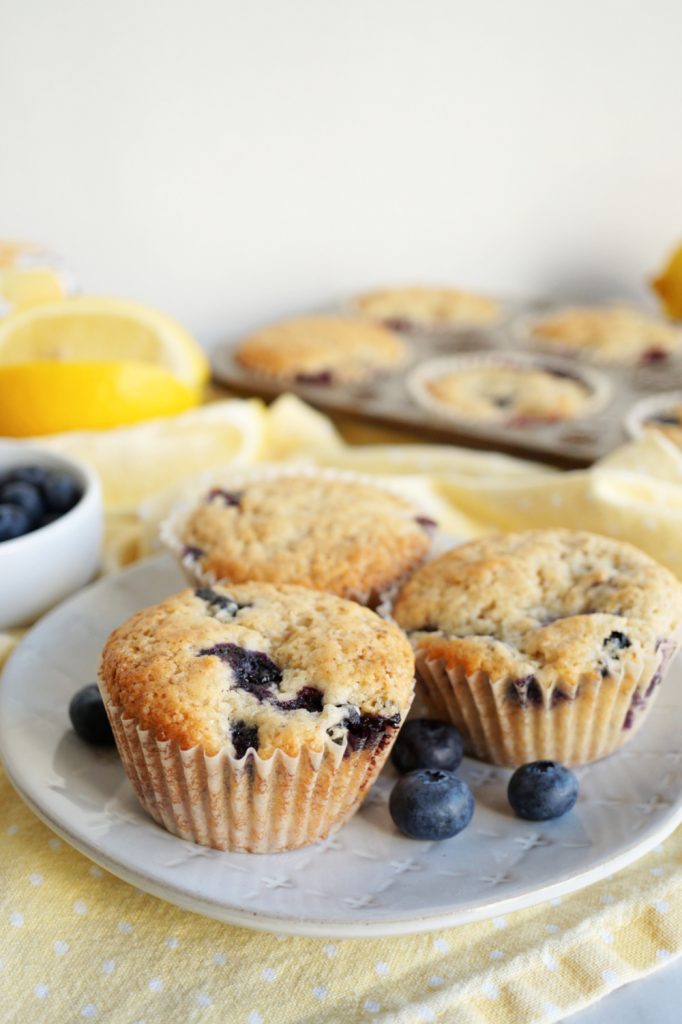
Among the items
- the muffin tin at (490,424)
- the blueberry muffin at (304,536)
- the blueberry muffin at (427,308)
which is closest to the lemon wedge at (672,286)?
the muffin tin at (490,424)

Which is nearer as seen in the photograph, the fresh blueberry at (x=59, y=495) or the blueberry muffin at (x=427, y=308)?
the fresh blueberry at (x=59, y=495)

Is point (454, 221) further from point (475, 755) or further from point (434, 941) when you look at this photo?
point (434, 941)

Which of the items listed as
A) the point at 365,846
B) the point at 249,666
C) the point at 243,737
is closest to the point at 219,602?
the point at 249,666

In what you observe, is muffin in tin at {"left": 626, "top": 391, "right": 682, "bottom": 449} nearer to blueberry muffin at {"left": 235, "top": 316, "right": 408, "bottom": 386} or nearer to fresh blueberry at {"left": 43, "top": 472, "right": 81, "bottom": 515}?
blueberry muffin at {"left": 235, "top": 316, "right": 408, "bottom": 386}

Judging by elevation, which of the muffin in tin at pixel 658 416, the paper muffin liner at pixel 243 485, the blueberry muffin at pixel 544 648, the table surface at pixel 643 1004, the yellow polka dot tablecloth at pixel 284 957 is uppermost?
the blueberry muffin at pixel 544 648

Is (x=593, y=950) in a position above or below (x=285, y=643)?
below

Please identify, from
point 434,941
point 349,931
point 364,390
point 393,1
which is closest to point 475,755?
point 434,941

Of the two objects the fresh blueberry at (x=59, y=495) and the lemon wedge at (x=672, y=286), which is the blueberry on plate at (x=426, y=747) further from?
the lemon wedge at (x=672, y=286)
